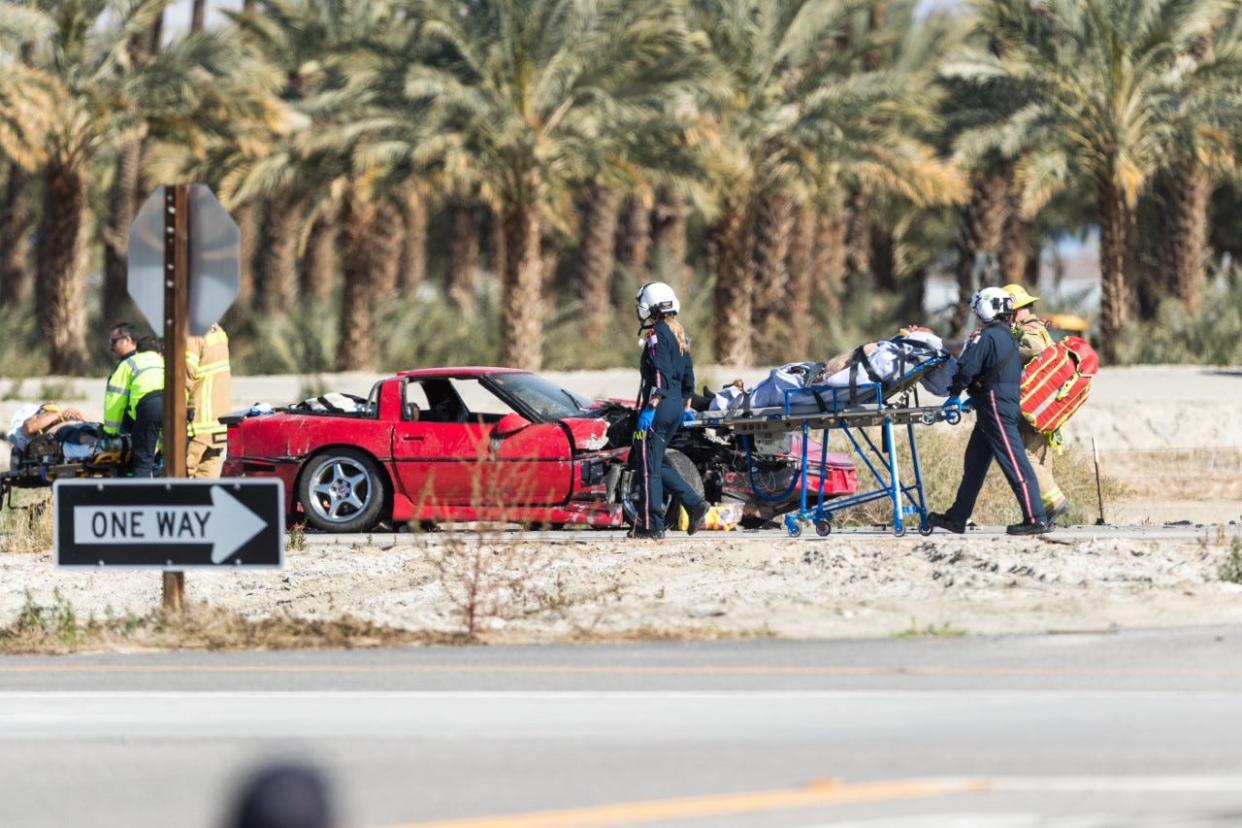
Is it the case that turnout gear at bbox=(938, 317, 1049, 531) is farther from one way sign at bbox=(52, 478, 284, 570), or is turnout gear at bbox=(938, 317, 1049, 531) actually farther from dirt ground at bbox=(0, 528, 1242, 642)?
one way sign at bbox=(52, 478, 284, 570)

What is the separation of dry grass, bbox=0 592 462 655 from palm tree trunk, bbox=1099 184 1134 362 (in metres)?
24.7

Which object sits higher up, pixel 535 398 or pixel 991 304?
pixel 991 304

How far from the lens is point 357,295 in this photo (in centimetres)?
3812

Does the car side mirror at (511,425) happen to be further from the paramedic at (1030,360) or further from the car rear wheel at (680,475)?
the paramedic at (1030,360)

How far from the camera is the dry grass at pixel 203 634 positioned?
12227 millimetres

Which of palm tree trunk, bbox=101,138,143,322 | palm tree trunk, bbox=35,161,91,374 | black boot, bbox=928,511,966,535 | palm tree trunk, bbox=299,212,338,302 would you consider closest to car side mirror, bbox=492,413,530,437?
black boot, bbox=928,511,966,535

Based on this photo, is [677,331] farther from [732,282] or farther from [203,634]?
[732,282]

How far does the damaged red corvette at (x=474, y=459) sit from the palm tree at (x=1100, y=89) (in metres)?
17.5

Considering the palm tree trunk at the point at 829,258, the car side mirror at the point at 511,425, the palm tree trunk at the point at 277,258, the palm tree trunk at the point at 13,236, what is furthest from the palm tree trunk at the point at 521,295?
the car side mirror at the point at 511,425

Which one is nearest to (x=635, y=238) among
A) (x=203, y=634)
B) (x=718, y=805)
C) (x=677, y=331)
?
(x=677, y=331)

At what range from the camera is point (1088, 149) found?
35156 millimetres

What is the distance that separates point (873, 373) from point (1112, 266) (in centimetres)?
2223

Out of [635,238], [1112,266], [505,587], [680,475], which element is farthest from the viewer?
[635,238]

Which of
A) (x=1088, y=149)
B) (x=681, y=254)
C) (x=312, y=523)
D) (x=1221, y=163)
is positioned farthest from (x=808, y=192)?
(x=312, y=523)
